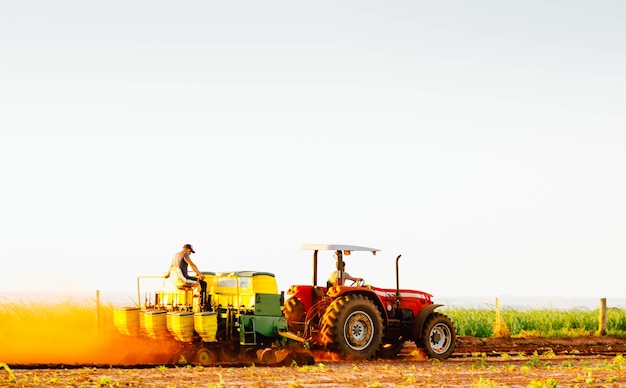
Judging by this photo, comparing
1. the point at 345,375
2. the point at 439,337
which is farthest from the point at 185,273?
the point at 439,337

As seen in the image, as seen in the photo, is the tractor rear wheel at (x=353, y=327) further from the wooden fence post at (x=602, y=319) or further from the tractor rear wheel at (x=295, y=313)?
the wooden fence post at (x=602, y=319)

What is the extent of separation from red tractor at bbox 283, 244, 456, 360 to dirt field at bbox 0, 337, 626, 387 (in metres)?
0.37

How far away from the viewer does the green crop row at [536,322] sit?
26.5 metres

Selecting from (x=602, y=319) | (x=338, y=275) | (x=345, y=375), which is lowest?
(x=345, y=375)

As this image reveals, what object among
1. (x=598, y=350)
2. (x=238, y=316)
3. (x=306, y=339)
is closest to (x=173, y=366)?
(x=238, y=316)

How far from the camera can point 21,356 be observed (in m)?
17.2

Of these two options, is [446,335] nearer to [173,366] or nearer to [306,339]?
[306,339]

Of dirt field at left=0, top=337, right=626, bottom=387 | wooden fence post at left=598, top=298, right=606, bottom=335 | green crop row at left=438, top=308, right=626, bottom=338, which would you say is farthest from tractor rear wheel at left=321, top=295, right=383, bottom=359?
wooden fence post at left=598, top=298, right=606, bottom=335

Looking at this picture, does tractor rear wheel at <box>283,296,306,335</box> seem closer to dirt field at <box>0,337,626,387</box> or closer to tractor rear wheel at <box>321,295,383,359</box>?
dirt field at <box>0,337,626,387</box>

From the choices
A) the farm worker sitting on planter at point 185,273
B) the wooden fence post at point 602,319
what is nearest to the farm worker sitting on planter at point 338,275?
the farm worker sitting on planter at point 185,273

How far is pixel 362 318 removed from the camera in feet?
56.3

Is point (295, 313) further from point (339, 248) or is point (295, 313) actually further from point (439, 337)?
point (439, 337)

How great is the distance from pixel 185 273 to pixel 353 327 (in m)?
3.45

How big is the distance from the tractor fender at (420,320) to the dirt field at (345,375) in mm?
532
